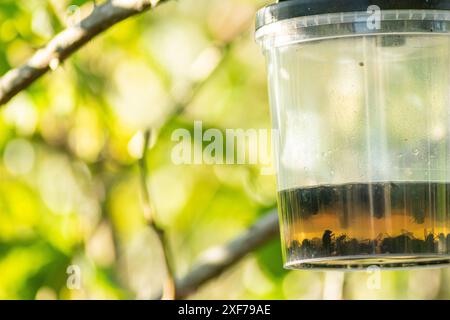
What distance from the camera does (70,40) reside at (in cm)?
168

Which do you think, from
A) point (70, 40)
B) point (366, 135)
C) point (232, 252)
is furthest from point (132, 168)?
point (366, 135)

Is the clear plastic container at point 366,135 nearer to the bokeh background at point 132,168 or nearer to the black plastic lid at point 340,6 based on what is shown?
the black plastic lid at point 340,6

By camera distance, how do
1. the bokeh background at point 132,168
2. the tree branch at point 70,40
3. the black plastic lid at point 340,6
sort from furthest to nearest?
1. the bokeh background at point 132,168
2. the tree branch at point 70,40
3. the black plastic lid at point 340,6

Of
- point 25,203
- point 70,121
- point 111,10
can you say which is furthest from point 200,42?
point 111,10

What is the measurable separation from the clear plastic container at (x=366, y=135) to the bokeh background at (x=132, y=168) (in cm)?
108

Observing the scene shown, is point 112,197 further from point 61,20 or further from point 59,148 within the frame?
point 61,20

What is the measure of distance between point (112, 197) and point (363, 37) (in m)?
1.91

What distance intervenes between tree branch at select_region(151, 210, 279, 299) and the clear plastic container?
852mm

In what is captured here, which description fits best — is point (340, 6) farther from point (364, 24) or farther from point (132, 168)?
point (132, 168)

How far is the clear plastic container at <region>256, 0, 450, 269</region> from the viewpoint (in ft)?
4.83

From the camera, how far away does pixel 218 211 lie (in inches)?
126

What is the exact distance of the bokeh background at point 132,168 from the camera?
2752 mm

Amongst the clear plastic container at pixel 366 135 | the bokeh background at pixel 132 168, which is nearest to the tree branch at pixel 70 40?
the clear plastic container at pixel 366 135

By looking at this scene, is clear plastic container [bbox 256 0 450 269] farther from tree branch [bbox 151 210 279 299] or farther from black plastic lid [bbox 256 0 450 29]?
tree branch [bbox 151 210 279 299]
